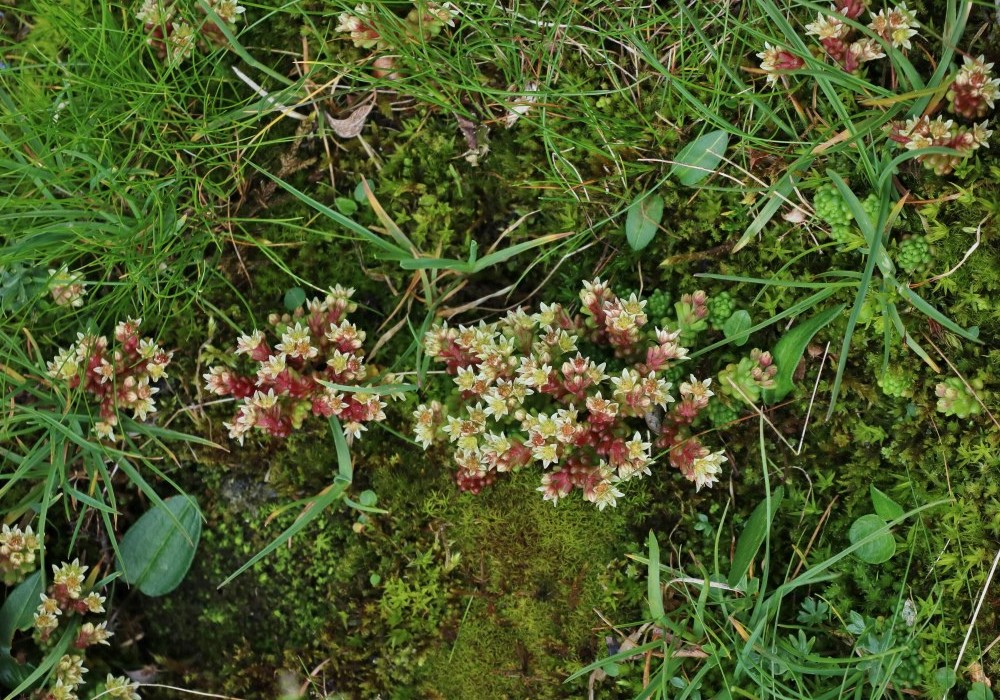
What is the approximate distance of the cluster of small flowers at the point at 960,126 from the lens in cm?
298

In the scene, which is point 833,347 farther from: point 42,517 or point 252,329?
point 42,517

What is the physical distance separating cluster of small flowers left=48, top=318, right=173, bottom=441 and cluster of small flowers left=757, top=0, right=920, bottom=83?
122 inches

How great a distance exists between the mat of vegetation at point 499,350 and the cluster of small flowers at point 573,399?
0.7 inches

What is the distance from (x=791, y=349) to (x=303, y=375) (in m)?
2.22

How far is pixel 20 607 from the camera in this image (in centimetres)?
354

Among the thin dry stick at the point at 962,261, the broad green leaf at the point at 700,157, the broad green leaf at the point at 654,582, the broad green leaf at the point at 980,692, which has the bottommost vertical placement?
the broad green leaf at the point at 980,692

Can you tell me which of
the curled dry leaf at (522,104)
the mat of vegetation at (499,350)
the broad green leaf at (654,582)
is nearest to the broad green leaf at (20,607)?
the mat of vegetation at (499,350)

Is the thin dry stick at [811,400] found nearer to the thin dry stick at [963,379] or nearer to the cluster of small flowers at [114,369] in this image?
the thin dry stick at [963,379]

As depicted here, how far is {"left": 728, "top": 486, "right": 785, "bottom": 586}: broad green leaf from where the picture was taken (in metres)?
3.10

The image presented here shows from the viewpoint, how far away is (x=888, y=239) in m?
3.19

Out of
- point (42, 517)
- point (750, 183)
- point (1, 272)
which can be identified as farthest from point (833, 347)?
point (1, 272)

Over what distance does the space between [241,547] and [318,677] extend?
2.40 ft

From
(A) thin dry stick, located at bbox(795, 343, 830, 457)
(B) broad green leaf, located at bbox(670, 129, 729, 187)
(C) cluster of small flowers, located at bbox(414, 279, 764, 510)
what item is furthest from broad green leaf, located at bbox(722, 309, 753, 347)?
(B) broad green leaf, located at bbox(670, 129, 729, 187)

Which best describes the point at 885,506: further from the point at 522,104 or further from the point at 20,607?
the point at 20,607
